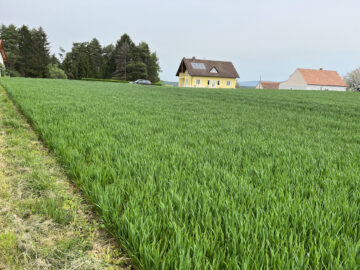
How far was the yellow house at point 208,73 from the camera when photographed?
172 ft

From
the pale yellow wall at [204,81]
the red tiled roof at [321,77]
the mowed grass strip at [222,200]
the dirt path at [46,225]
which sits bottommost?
the dirt path at [46,225]

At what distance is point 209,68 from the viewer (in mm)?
53469

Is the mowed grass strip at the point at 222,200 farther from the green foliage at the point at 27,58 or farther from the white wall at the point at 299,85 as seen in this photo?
the green foliage at the point at 27,58

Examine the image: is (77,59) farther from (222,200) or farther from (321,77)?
(222,200)

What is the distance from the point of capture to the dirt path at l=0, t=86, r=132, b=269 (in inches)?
56.9

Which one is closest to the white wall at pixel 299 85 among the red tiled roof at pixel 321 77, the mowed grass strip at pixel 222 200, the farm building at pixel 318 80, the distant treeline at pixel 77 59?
the farm building at pixel 318 80

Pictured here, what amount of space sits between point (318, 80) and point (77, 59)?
66.1 m

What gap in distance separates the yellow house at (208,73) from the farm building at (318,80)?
1730 centimetres

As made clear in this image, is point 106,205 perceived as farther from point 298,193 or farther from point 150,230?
point 298,193

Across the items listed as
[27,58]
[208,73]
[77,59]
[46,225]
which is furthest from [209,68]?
[46,225]

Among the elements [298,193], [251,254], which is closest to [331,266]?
[251,254]

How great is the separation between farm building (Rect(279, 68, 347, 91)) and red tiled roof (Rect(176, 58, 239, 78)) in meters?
17.3

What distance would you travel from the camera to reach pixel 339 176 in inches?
98.3

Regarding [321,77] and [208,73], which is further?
[321,77]
